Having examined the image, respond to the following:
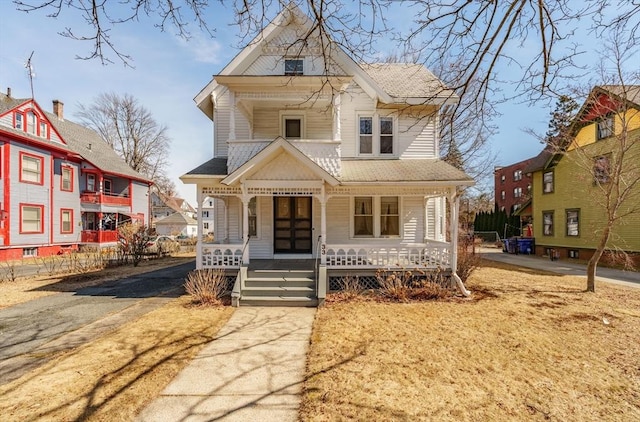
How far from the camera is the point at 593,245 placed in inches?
682

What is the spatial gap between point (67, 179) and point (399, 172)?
1012 inches

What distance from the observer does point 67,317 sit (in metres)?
7.50

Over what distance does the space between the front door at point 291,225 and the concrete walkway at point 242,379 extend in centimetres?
512

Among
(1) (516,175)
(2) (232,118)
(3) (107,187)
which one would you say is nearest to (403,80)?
(2) (232,118)

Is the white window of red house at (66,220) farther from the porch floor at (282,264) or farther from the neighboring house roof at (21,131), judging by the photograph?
the porch floor at (282,264)

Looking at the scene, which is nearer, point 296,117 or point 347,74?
point 347,74

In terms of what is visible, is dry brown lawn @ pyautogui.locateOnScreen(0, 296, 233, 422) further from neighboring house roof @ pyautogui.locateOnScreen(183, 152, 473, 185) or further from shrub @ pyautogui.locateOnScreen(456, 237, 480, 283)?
shrub @ pyautogui.locateOnScreen(456, 237, 480, 283)

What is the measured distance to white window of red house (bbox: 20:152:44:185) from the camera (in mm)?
19641

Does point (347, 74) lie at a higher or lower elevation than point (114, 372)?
higher

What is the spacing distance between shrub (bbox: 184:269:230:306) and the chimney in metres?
29.0

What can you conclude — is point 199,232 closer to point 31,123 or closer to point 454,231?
point 454,231

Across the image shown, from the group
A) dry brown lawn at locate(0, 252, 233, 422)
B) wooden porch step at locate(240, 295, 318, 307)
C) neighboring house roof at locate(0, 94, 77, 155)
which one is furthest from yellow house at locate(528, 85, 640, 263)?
neighboring house roof at locate(0, 94, 77, 155)

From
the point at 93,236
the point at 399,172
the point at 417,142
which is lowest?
the point at 93,236

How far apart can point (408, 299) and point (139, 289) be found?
9.10m
